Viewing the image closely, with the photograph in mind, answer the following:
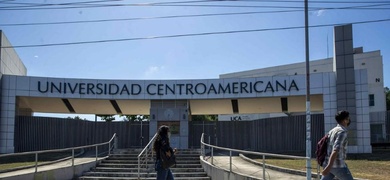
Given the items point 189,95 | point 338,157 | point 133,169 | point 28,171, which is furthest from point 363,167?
point 189,95

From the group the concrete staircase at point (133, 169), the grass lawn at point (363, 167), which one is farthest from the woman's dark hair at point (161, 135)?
the concrete staircase at point (133, 169)

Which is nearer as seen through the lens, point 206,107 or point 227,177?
point 227,177

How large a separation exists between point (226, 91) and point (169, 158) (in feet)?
52.5

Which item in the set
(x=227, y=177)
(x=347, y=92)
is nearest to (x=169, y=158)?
(x=227, y=177)

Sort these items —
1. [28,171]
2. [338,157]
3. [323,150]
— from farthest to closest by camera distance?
[28,171]
[323,150]
[338,157]

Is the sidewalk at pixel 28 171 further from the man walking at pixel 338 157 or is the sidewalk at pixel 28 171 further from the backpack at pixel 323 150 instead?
the man walking at pixel 338 157

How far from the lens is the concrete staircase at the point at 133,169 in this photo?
14703 millimetres

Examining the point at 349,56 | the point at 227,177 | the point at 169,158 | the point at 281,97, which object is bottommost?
the point at 227,177

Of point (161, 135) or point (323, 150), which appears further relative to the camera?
point (161, 135)

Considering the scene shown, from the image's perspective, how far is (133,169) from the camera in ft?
51.6

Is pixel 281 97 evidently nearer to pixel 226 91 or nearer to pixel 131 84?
pixel 226 91

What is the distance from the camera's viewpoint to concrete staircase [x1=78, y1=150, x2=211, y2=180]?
1470 centimetres

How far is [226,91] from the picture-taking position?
77.9 ft

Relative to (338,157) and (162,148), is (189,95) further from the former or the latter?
(338,157)
